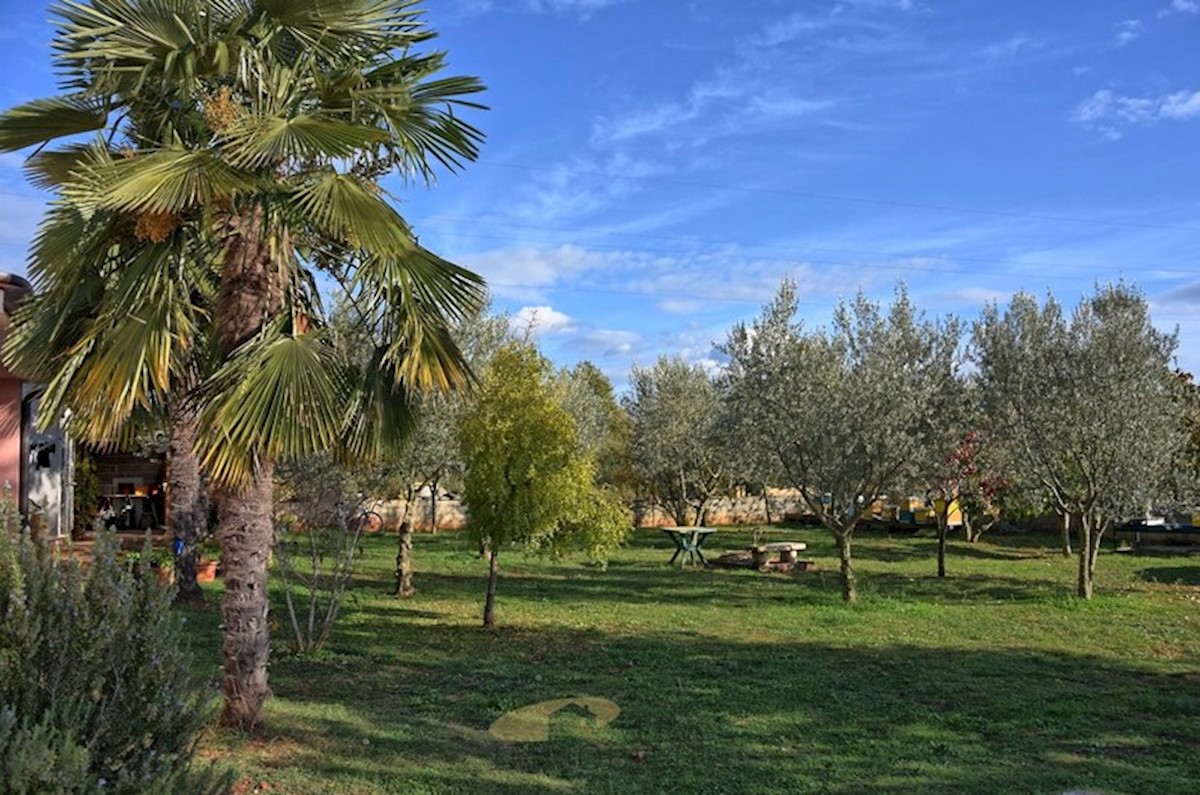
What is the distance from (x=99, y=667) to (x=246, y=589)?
4.04 metres

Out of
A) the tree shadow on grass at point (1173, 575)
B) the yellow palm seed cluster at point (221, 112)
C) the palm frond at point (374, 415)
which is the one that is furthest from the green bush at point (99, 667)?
the tree shadow on grass at point (1173, 575)

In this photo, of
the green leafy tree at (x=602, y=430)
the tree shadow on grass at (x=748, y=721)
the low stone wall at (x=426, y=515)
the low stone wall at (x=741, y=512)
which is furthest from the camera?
the low stone wall at (x=741, y=512)

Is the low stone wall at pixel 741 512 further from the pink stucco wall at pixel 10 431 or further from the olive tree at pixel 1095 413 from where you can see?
the pink stucco wall at pixel 10 431

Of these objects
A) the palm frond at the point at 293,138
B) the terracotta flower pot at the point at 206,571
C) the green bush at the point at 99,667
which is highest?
the palm frond at the point at 293,138

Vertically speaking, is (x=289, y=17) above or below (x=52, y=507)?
above

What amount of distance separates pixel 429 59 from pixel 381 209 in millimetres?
1718

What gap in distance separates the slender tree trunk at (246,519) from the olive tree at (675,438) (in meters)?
24.6

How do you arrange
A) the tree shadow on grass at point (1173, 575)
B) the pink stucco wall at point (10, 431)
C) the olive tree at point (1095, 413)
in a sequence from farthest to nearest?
the tree shadow on grass at point (1173, 575), the olive tree at point (1095, 413), the pink stucco wall at point (10, 431)

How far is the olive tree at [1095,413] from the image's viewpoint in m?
16.3

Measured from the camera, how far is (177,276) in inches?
283

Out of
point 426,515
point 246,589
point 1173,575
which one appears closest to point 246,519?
point 246,589

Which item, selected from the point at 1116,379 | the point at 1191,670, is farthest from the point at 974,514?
the point at 1191,670

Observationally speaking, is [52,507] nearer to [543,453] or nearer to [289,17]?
[543,453]

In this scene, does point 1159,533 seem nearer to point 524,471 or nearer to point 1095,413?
point 1095,413
